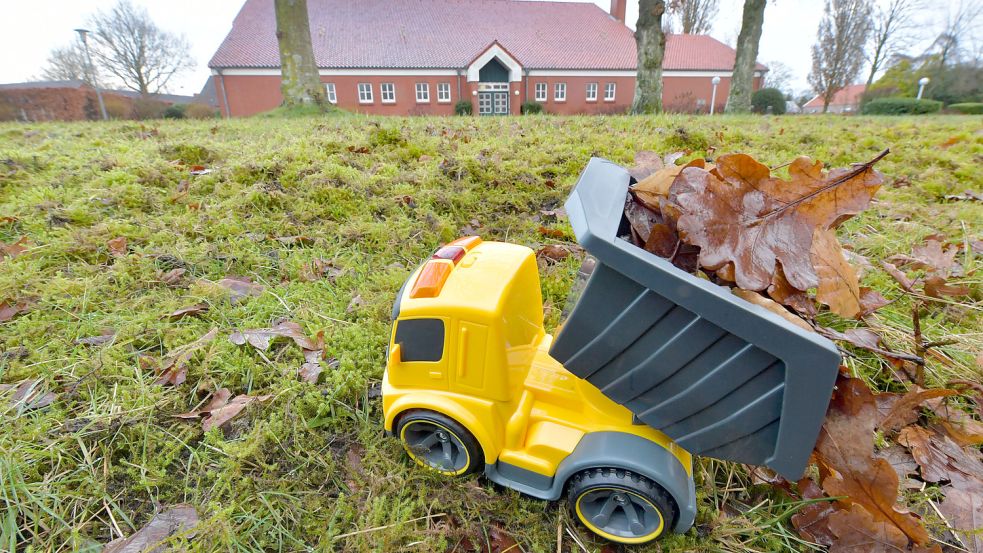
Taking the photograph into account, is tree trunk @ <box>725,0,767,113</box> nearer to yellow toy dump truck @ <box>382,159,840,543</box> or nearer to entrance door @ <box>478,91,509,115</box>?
yellow toy dump truck @ <box>382,159,840,543</box>

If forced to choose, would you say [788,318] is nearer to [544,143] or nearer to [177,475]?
[177,475]

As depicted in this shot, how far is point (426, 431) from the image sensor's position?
1.61 meters

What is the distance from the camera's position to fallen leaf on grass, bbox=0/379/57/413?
168cm

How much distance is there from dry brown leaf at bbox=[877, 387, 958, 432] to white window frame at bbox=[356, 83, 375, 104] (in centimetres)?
2910

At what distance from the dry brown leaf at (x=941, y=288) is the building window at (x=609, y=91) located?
102 ft

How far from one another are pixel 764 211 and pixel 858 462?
Result: 0.75 metres

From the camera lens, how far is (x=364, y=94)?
26.5 metres

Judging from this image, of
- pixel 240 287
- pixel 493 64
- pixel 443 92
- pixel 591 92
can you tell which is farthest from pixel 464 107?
pixel 240 287

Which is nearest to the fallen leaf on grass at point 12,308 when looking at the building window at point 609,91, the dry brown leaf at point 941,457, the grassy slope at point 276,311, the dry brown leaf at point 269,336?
the grassy slope at point 276,311

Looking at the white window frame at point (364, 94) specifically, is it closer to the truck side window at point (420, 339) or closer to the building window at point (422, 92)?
the building window at point (422, 92)

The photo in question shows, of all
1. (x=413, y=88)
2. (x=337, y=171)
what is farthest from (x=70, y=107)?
(x=337, y=171)

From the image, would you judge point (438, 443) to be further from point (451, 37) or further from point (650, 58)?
point (451, 37)

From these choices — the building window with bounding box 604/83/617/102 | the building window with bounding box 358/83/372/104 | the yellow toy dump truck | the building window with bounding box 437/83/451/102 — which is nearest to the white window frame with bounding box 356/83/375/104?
the building window with bounding box 358/83/372/104

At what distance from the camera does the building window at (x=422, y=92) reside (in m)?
26.8
